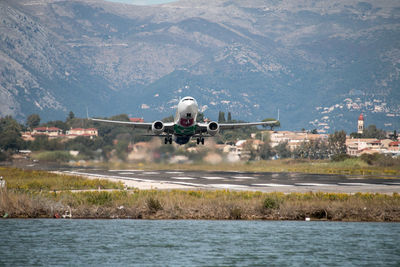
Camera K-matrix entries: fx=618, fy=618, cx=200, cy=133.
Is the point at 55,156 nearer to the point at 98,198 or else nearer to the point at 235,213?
the point at 98,198

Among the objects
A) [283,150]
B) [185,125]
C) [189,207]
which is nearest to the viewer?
[189,207]

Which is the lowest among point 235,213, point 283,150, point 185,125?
point 235,213

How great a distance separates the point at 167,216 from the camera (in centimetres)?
5525

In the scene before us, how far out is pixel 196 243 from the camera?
46.2m

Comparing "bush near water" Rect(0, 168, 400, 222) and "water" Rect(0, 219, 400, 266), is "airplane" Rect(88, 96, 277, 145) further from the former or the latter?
"water" Rect(0, 219, 400, 266)

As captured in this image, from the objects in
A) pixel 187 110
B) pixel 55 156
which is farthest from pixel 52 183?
pixel 55 156

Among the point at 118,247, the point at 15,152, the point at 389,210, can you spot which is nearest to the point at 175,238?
the point at 118,247

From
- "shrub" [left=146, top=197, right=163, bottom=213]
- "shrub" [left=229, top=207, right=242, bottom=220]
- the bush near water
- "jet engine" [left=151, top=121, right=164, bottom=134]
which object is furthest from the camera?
"jet engine" [left=151, top=121, right=164, bottom=134]

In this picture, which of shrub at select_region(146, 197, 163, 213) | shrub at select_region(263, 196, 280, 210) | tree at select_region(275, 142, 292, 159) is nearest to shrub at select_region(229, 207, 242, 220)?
shrub at select_region(263, 196, 280, 210)

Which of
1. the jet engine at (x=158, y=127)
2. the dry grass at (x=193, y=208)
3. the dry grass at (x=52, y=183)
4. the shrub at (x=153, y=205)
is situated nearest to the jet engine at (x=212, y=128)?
the jet engine at (x=158, y=127)

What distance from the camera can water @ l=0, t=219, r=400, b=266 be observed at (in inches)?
1613

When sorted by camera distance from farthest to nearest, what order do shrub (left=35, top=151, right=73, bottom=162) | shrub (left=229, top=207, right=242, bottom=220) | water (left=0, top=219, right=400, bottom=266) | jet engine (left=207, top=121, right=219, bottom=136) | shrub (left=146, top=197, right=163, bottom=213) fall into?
shrub (left=35, top=151, right=73, bottom=162) → jet engine (left=207, top=121, right=219, bottom=136) → shrub (left=146, top=197, right=163, bottom=213) → shrub (left=229, top=207, right=242, bottom=220) → water (left=0, top=219, right=400, bottom=266)

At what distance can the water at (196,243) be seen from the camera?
41.0 metres

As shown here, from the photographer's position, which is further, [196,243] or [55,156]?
[55,156]
